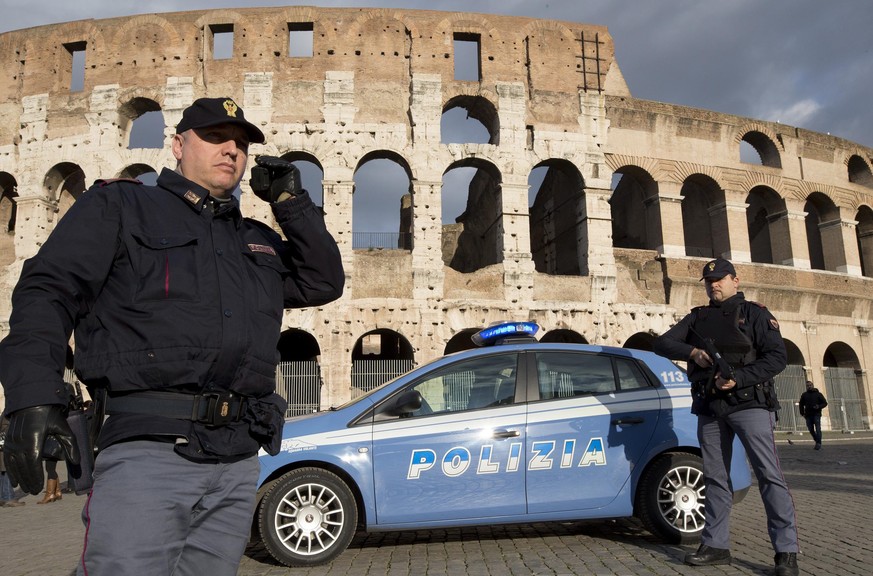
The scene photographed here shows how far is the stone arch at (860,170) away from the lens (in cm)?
2214

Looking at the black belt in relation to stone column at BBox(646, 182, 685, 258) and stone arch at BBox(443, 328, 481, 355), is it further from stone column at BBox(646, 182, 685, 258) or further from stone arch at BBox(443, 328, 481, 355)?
stone column at BBox(646, 182, 685, 258)

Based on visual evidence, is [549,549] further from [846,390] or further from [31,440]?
[846,390]

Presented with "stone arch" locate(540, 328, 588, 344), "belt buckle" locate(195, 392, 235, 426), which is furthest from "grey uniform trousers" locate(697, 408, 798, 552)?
"stone arch" locate(540, 328, 588, 344)

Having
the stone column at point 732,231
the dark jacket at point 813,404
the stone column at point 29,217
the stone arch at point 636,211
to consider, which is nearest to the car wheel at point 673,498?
the dark jacket at point 813,404

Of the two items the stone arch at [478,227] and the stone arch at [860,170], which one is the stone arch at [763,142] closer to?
the stone arch at [860,170]

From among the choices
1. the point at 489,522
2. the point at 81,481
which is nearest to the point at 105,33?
the point at 489,522

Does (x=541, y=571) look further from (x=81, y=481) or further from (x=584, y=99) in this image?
(x=584, y=99)

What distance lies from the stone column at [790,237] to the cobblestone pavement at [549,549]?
14.2 metres

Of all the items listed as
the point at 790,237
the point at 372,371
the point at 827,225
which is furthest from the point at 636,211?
the point at 372,371

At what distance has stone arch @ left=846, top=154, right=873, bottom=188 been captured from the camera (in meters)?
22.1

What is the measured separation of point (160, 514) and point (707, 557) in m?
3.83

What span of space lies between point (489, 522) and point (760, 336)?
2.40 m

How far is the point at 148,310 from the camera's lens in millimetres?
1983

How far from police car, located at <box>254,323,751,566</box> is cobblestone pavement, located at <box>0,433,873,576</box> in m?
0.25
